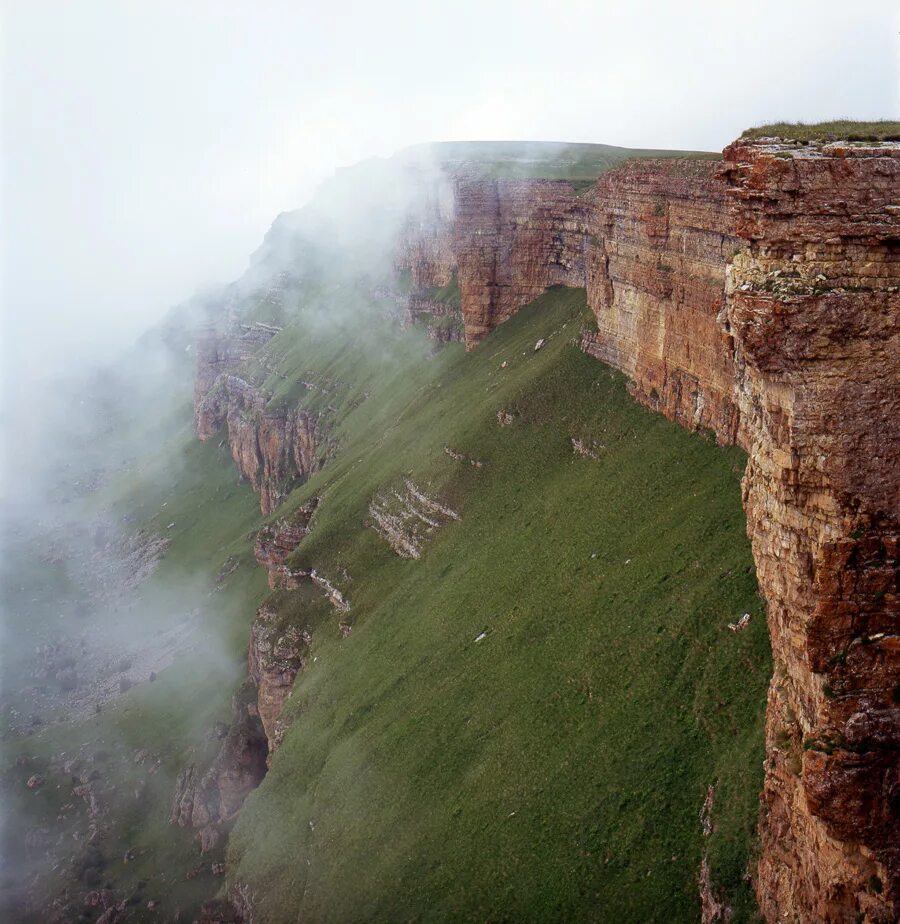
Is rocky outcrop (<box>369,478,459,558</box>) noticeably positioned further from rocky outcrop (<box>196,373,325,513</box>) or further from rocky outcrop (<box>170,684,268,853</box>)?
rocky outcrop (<box>196,373,325,513</box>)

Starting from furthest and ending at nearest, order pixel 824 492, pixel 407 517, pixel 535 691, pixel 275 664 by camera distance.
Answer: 1. pixel 275 664
2. pixel 407 517
3. pixel 535 691
4. pixel 824 492

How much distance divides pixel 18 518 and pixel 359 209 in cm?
7823

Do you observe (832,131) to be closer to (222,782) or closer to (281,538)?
(222,782)

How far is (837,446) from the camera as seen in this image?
18719 mm

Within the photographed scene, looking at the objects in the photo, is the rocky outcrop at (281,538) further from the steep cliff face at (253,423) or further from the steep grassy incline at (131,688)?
the steep cliff face at (253,423)

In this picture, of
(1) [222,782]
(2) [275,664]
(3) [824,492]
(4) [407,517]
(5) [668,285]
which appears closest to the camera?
(3) [824,492]

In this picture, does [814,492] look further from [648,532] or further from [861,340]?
[648,532]

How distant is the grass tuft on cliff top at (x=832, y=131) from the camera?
19422mm

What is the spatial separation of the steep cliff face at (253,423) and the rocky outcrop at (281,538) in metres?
20.2

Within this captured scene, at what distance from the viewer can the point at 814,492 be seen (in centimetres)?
1922

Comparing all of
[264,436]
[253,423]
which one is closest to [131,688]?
[264,436]

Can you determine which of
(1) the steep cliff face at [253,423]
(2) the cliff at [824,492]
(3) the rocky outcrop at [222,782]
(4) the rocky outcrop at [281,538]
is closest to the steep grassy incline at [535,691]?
(3) the rocky outcrop at [222,782]

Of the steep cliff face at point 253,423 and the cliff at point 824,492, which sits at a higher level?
the cliff at point 824,492

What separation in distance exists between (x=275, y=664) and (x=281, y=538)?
61.0ft
